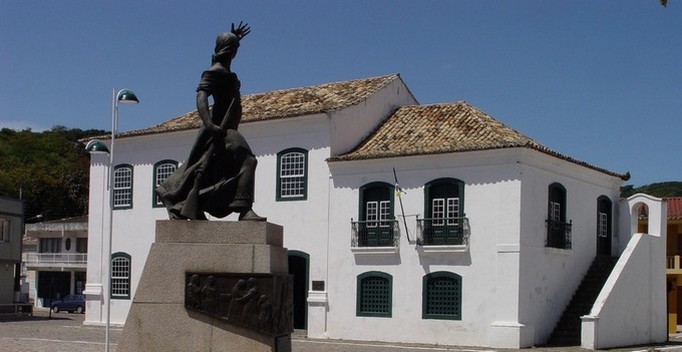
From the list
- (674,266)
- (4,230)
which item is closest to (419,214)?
(674,266)

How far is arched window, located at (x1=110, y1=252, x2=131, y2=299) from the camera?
32.0m

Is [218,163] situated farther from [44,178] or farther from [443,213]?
[44,178]

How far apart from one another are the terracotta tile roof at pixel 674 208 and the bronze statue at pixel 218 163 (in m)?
29.1

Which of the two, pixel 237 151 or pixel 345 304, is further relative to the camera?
pixel 345 304

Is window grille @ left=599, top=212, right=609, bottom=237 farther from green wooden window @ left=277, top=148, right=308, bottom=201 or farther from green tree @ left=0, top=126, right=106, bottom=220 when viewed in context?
green tree @ left=0, top=126, right=106, bottom=220

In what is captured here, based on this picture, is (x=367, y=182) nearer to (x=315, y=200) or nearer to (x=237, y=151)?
(x=315, y=200)

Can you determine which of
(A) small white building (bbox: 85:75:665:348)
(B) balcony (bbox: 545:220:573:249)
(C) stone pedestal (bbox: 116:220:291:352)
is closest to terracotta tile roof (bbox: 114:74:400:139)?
(A) small white building (bbox: 85:75:665:348)

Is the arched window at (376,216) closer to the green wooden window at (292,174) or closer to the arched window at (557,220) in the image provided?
the green wooden window at (292,174)

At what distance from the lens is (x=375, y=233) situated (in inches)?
1070

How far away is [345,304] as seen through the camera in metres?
27.4

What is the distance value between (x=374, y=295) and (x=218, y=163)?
1598cm

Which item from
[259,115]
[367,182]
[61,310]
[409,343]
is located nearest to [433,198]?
[367,182]

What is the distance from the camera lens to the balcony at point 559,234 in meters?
26.2

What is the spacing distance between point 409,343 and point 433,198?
407cm
